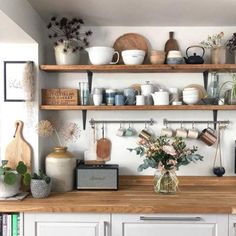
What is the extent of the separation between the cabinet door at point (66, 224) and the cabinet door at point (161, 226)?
3.5 inches

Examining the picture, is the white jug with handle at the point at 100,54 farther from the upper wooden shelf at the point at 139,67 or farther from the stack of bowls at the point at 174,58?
the stack of bowls at the point at 174,58

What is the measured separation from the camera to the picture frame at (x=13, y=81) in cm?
250

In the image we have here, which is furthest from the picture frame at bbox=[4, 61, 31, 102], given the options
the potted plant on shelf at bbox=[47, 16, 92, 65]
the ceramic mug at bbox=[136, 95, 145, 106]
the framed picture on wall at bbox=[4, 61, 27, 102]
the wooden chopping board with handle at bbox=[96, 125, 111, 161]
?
the ceramic mug at bbox=[136, 95, 145, 106]

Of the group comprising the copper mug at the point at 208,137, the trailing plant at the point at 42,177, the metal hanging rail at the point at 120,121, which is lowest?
the trailing plant at the point at 42,177

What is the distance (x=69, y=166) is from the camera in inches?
98.7

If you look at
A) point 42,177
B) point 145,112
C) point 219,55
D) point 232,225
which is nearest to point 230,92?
point 219,55

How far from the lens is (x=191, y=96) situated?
2564 millimetres

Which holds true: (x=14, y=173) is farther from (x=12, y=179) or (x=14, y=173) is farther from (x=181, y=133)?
(x=181, y=133)

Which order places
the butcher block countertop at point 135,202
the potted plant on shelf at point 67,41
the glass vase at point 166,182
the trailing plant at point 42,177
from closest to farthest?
the butcher block countertop at point 135,202 < the trailing plant at point 42,177 < the glass vase at point 166,182 < the potted plant on shelf at point 67,41

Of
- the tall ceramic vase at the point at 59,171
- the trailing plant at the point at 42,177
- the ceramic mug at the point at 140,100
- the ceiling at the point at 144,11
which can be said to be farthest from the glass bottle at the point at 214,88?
the trailing plant at the point at 42,177

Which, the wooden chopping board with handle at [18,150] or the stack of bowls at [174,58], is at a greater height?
the stack of bowls at [174,58]

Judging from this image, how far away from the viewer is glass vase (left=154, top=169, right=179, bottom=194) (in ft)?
7.93

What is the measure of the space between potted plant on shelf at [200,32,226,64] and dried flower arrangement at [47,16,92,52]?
942mm

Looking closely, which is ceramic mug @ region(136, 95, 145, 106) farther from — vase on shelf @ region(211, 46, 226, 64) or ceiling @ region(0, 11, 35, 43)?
ceiling @ region(0, 11, 35, 43)
